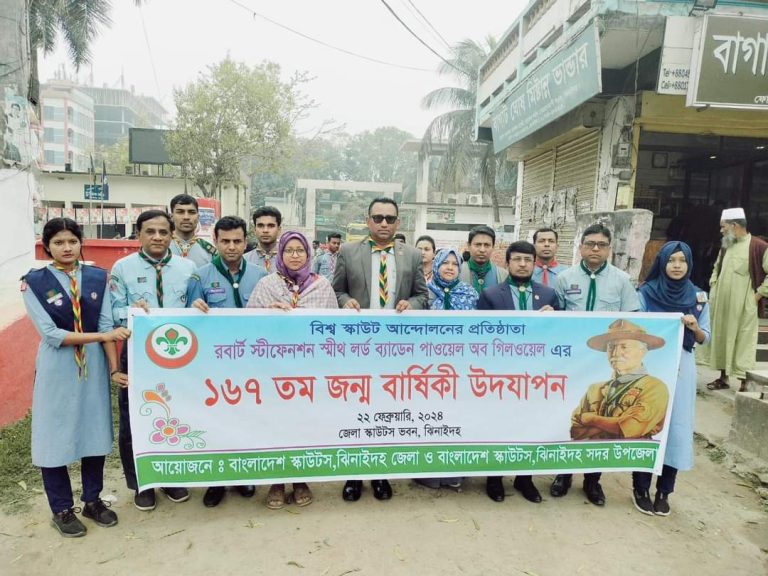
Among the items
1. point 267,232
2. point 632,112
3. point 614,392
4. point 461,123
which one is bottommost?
point 614,392

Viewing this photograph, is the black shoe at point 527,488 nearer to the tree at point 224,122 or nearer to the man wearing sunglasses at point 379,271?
the man wearing sunglasses at point 379,271

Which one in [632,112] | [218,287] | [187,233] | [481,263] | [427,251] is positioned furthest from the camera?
[632,112]

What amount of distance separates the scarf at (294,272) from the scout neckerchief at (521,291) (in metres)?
1.28

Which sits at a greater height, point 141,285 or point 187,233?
point 187,233

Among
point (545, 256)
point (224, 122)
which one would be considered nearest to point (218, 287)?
point (545, 256)

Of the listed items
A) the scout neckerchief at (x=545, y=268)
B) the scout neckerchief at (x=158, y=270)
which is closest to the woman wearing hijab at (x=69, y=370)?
the scout neckerchief at (x=158, y=270)

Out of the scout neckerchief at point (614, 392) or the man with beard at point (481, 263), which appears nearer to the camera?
the scout neckerchief at point (614, 392)

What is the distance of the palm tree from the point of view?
22.6m

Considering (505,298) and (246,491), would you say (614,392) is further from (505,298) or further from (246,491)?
(246,491)

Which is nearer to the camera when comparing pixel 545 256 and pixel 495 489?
pixel 495 489

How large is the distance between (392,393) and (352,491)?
2.23 ft

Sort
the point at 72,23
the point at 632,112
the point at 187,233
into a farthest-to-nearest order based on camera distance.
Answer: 1. the point at 72,23
2. the point at 632,112
3. the point at 187,233

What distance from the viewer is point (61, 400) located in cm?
270

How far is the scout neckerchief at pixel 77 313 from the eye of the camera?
8.89 feet
